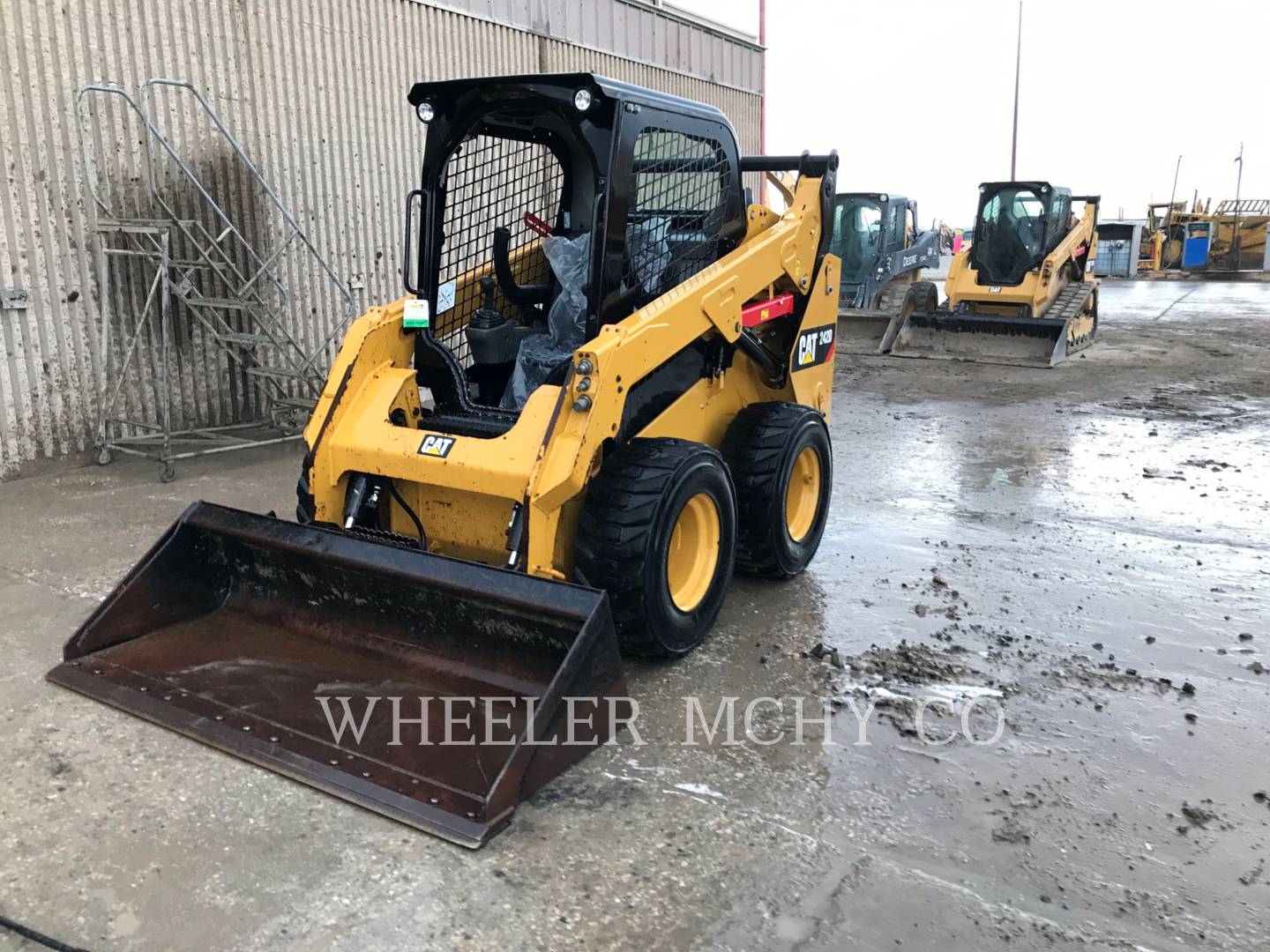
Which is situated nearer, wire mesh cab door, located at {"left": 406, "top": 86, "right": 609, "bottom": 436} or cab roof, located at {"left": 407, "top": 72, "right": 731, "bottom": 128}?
cab roof, located at {"left": 407, "top": 72, "right": 731, "bottom": 128}

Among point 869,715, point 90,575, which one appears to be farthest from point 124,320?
point 869,715

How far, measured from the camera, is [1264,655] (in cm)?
425

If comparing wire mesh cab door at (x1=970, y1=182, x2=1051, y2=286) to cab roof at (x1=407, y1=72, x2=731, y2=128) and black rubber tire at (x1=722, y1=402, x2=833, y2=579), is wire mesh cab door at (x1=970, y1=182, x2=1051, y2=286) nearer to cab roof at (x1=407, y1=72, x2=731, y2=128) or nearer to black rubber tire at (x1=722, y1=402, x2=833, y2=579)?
black rubber tire at (x1=722, y1=402, x2=833, y2=579)

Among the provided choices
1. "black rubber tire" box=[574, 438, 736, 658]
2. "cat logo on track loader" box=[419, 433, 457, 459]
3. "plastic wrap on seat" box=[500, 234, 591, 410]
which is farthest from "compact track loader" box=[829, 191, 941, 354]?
"cat logo on track loader" box=[419, 433, 457, 459]

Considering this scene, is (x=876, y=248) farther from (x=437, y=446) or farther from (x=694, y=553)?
(x=437, y=446)

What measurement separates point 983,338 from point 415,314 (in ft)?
35.7

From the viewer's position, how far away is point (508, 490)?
3.74m

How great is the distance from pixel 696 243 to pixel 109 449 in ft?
16.6

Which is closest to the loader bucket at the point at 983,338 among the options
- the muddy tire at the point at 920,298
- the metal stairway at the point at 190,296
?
the muddy tire at the point at 920,298

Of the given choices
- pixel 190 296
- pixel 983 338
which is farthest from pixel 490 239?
pixel 983 338

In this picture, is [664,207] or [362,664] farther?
[664,207]

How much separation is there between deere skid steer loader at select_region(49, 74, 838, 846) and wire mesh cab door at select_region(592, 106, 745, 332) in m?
0.02

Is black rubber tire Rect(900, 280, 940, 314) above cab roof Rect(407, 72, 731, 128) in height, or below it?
below

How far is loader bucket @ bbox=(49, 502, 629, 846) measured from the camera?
10.0 ft
